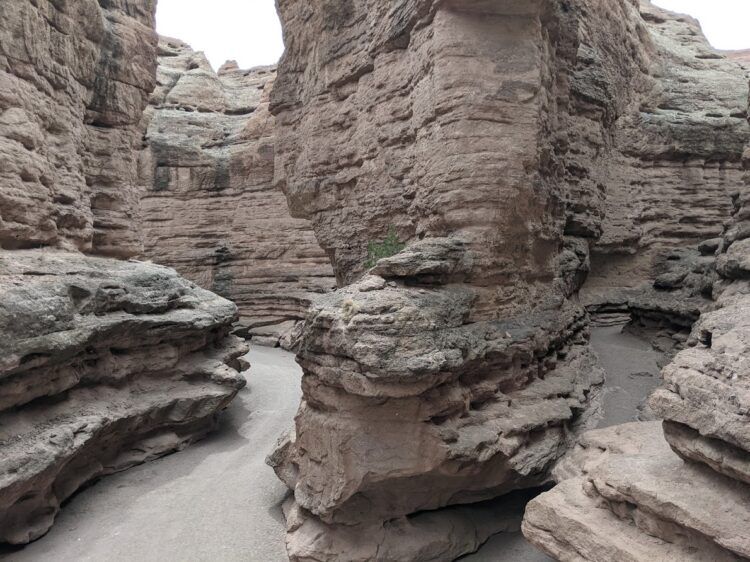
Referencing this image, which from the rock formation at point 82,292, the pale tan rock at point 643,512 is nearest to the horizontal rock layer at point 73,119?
the rock formation at point 82,292

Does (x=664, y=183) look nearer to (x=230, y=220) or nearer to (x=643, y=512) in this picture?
(x=643, y=512)

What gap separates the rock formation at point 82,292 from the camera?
Answer: 20.0 ft

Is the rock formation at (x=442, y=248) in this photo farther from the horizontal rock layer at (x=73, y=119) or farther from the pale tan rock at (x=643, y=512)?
the horizontal rock layer at (x=73, y=119)

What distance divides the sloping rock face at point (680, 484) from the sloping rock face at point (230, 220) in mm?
14827

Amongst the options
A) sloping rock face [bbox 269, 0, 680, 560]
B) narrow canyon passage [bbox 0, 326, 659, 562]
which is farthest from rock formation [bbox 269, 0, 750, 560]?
narrow canyon passage [bbox 0, 326, 659, 562]

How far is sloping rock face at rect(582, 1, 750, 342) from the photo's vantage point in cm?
1258

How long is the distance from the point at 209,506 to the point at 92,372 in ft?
8.92

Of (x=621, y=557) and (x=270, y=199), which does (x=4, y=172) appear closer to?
(x=621, y=557)

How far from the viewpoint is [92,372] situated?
24.5ft

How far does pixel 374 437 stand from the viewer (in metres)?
4.97

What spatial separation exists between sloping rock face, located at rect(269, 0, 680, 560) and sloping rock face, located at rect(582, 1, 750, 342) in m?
4.23

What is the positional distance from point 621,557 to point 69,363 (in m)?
6.86

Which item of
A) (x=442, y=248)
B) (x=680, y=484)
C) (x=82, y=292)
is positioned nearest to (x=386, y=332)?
(x=442, y=248)

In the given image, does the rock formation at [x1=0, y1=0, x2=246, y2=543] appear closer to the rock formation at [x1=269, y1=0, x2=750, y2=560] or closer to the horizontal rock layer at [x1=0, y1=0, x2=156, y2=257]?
the horizontal rock layer at [x1=0, y1=0, x2=156, y2=257]
